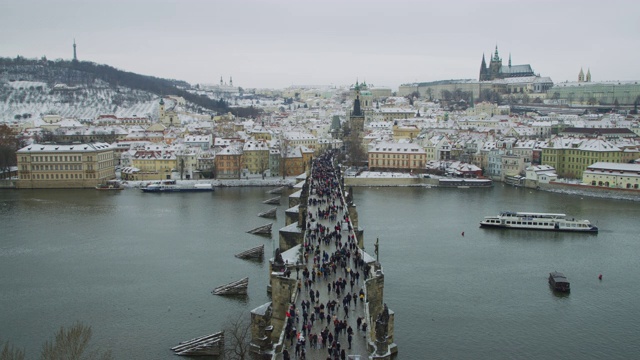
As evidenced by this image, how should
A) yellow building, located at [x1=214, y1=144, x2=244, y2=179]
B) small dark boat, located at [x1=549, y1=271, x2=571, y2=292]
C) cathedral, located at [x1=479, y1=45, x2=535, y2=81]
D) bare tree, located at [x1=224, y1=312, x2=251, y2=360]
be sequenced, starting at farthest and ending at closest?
cathedral, located at [x1=479, y1=45, x2=535, y2=81]
yellow building, located at [x1=214, y1=144, x2=244, y2=179]
small dark boat, located at [x1=549, y1=271, x2=571, y2=292]
bare tree, located at [x1=224, y1=312, x2=251, y2=360]

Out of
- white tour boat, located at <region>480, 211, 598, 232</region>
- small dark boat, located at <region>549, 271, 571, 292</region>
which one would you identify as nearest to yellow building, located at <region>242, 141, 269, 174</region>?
white tour boat, located at <region>480, 211, 598, 232</region>

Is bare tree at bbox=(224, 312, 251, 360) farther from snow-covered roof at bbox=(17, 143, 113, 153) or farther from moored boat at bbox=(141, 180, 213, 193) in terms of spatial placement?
snow-covered roof at bbox=(17, 143, 113, 153)

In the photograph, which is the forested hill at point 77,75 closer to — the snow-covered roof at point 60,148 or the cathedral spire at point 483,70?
the cathedral spire at point 483,70

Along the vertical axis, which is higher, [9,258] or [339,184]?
[339,184]

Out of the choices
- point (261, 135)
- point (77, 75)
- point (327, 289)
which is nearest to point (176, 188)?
point (261, 135)

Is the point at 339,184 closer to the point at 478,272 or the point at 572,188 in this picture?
the point at 478,272

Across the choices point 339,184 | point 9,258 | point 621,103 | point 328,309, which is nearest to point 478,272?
point 328,309

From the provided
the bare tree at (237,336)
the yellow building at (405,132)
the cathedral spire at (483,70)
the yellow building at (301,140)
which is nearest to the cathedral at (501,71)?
the cathedral spire at (483,70)
